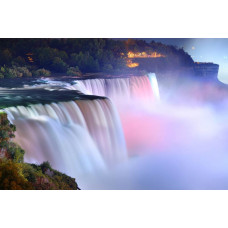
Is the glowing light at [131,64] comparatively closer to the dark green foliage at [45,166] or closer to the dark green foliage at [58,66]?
the dark green foliage at [58,66]

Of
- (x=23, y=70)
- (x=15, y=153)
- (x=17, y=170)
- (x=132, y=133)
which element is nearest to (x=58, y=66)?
(x=23, y=70)

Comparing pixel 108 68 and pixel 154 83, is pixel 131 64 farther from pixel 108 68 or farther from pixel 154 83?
pixel 154 83

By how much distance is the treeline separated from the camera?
7.63 metres

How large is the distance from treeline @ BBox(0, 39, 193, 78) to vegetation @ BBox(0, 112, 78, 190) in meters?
1.69

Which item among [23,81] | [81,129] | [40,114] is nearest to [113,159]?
[81,129]

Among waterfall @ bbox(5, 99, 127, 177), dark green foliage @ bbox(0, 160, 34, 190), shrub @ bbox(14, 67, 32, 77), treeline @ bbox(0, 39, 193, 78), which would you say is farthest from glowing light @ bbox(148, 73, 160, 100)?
dark green foliage @ bbox(0, 160, 34, 190)

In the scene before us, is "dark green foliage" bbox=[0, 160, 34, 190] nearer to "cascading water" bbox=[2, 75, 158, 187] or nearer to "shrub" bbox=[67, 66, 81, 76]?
"cascading water" bbox=[2, 75, 158, 187]

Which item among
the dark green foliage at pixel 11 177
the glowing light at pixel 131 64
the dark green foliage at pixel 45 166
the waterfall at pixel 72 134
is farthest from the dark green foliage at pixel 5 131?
the glowing light at pixel 131 64

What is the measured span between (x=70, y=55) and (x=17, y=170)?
104 inches

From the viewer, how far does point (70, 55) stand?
7.79 meters

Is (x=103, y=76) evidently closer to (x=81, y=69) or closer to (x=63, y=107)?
(x=81, y=69)

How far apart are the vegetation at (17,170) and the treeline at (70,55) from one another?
1687mm

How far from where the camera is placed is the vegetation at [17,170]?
5.94 meters

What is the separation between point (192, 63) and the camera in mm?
7934
